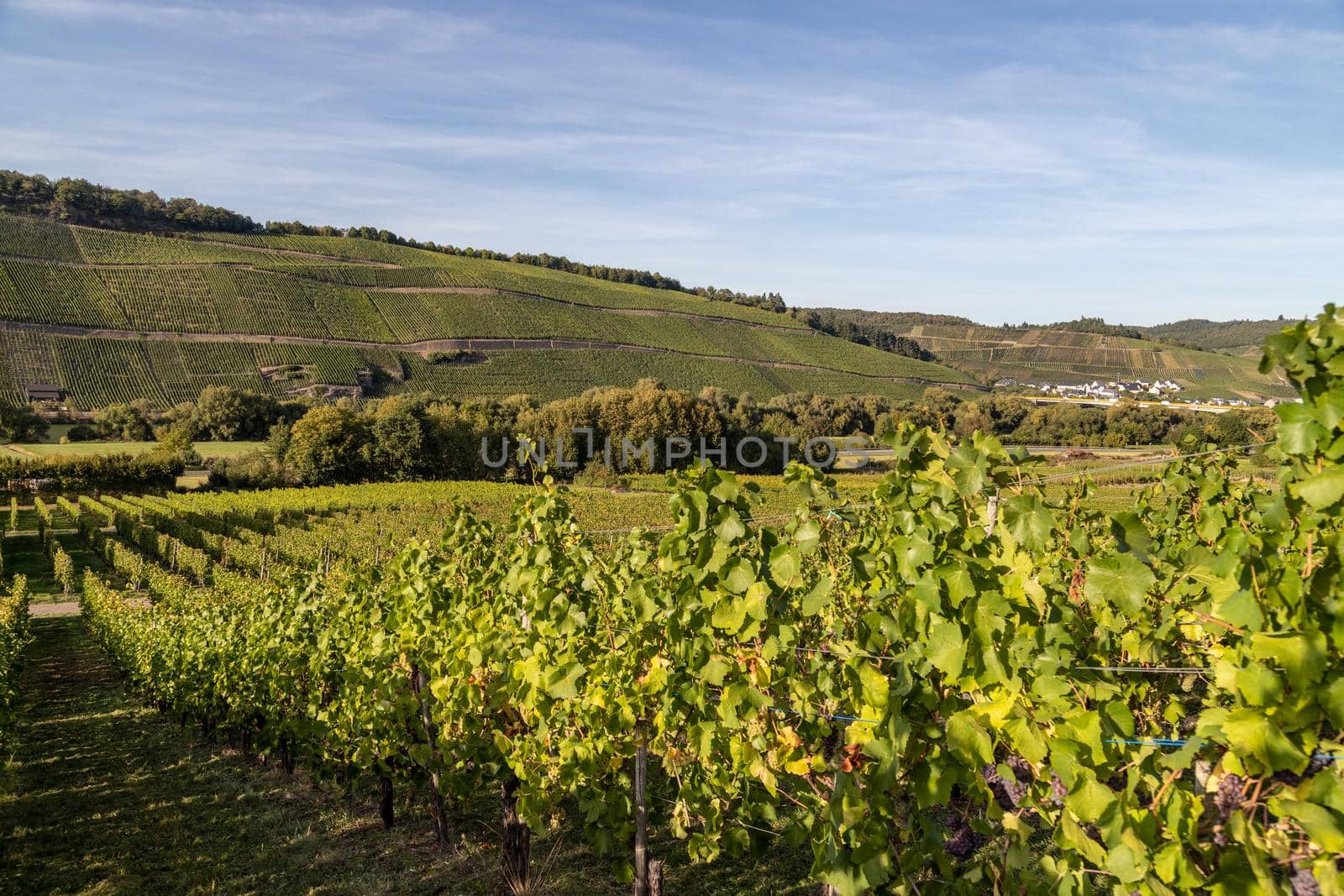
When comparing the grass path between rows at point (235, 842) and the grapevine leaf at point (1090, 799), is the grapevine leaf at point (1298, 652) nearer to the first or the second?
the grapevine leaf at point (1090, 799)

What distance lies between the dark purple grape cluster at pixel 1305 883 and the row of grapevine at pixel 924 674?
0.13 metres

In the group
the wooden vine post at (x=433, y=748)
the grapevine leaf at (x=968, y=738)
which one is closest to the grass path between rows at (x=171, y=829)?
the wooden vine post at (x=433, y=748)

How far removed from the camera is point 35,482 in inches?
1681

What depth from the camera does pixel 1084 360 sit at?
11469cm

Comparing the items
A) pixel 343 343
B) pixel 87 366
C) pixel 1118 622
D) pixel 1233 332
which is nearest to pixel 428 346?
pixel 343 343

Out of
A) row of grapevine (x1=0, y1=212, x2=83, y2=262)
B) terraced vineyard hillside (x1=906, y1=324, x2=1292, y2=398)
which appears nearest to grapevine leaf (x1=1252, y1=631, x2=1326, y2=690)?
terraced vineyard hillside (x1=906, y1=324, x2=1292, y2=398)

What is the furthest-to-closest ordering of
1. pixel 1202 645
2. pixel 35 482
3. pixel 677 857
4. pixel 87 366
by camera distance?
pixel 87 366 < pixel 35 482 < pixel 677 857 < pixel 1202 645

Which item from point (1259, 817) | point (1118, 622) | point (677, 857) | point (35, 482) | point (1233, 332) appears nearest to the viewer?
point (1259, 817)

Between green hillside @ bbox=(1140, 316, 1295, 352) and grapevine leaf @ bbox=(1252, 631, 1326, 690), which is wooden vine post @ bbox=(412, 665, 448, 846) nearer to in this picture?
grapevine leaf @ bbox=(1252, 631, 1326, 690)

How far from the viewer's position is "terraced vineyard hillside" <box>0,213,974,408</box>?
68.4 metres

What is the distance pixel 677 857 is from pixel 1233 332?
166912mm

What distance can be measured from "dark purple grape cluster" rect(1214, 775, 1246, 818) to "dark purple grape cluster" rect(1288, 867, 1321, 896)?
23cm

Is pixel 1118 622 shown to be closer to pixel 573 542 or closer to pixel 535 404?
pixel 573 542

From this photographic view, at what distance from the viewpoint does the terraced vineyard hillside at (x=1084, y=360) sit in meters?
93.2
